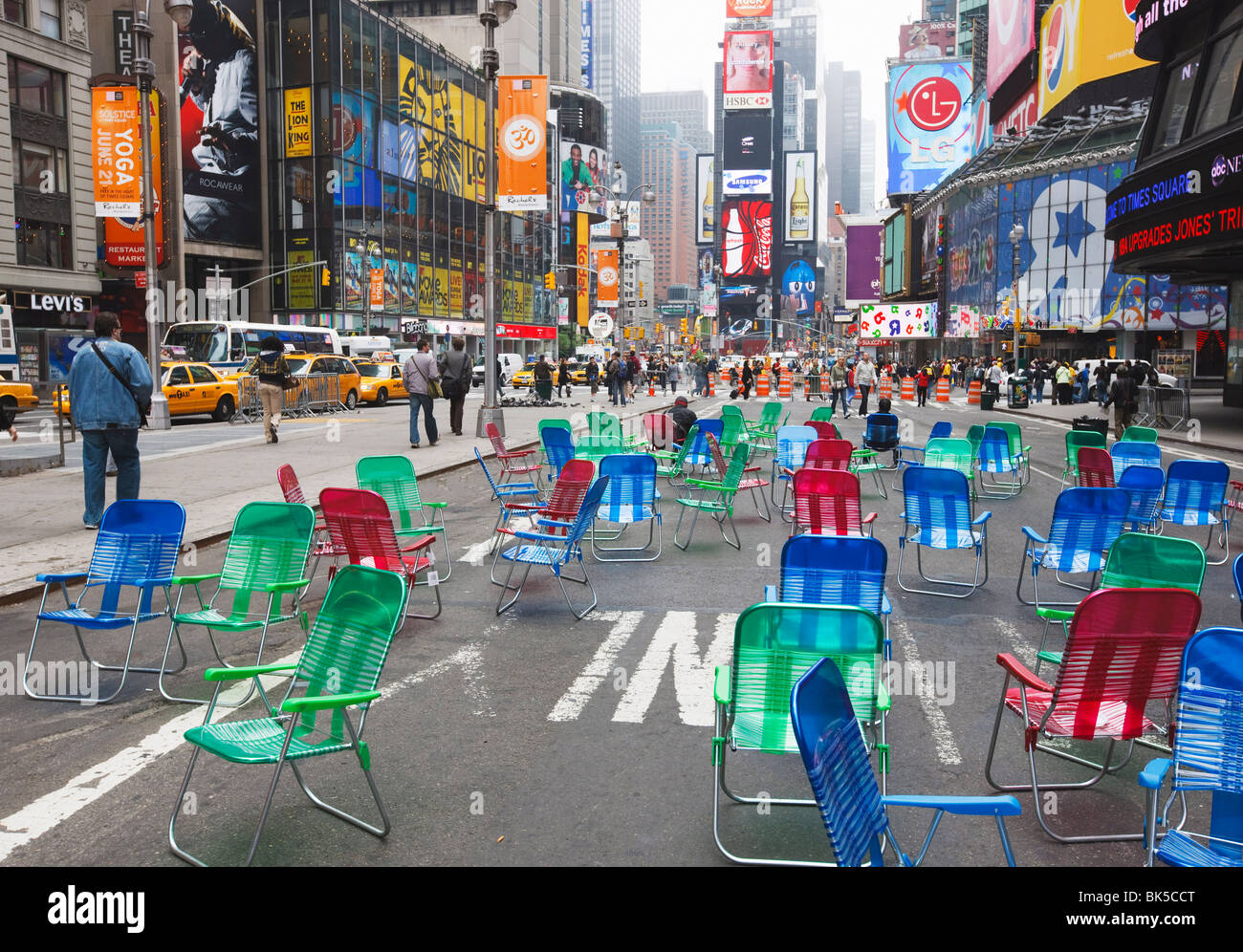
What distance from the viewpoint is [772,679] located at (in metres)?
4.59

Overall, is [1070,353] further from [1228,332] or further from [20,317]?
[20,317]

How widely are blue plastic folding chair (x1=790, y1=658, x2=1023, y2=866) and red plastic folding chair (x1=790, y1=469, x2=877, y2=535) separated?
5.45m

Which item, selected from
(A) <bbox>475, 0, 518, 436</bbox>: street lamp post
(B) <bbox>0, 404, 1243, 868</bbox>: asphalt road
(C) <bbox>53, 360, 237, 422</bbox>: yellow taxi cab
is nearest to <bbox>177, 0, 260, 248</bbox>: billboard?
(C) <bbox>53, 360, 237, 422</bbox>: yellow taxi cab

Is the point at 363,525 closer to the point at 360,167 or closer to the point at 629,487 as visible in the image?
the point at 629,487

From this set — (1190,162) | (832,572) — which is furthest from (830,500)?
(1190,162)

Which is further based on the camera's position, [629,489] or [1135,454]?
[1135,454]

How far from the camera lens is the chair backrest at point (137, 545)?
695 centimetres

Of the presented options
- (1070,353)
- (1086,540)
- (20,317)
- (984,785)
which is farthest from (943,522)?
(1070,353)

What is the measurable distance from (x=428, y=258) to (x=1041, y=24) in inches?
1852

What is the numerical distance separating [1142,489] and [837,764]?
25.8 feet

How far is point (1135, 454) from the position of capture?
1191 cm

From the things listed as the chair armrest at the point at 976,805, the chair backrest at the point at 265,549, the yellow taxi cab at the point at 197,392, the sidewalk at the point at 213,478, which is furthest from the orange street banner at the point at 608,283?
the chair armrest at the point at 976,805

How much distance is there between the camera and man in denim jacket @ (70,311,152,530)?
10703 mm

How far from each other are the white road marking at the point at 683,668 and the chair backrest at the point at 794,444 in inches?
227
